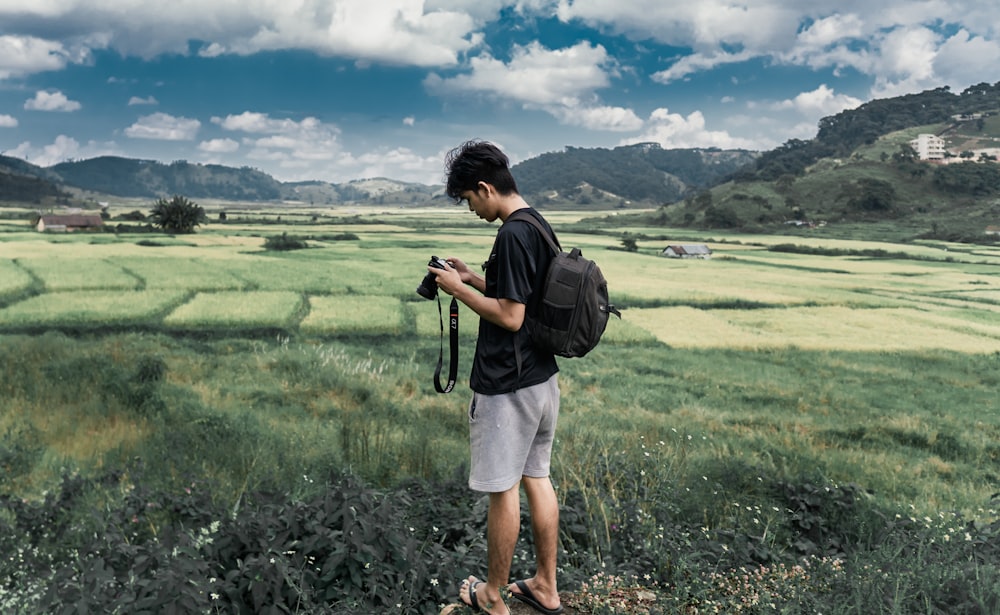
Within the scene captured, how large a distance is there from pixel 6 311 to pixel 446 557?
10.6 metres

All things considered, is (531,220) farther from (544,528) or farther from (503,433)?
(544,528)

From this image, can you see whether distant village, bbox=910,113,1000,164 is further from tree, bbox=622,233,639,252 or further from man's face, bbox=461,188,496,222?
man's face, bbox=461,188,496,222

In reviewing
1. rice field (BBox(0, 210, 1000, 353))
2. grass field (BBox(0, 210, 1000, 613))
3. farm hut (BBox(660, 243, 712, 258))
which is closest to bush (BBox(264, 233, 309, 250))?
rice field (BBox(0, 210, 1000, 353))

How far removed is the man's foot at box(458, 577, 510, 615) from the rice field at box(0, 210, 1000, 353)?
8290 millimetres

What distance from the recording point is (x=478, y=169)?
2439 mm

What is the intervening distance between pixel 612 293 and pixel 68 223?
16.3m

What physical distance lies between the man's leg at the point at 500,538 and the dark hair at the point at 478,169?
123cm

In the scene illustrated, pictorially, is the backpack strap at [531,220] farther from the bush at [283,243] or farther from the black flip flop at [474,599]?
the bush at [283,243]

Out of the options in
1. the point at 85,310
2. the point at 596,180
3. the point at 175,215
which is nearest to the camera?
the point at 85,310

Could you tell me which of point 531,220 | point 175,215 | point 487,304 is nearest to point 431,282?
point 487,304

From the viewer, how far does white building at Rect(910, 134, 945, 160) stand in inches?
687

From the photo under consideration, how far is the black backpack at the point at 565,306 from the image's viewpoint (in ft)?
7.97

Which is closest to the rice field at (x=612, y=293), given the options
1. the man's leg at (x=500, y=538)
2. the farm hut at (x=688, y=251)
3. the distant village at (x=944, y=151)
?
the farm hut at (x=688, y=251)

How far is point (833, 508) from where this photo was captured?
14.6 ft
